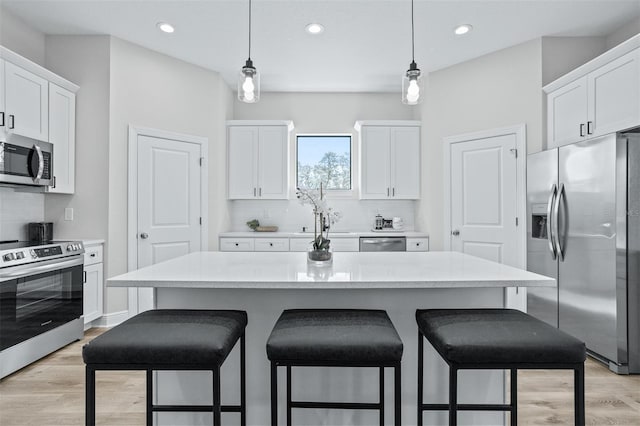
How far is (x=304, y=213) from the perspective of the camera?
193 inches

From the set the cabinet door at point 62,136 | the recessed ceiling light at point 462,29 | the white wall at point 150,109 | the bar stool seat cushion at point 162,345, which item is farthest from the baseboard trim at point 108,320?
the recessed ceiling light at point 462,29

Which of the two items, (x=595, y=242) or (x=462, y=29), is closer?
(x=595, y=242)

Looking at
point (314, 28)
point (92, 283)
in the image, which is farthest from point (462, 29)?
point (92, 283)

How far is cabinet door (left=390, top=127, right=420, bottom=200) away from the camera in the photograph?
456cm

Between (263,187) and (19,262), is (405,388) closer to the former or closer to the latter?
(19,262)

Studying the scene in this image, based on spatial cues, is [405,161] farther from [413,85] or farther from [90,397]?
[90,397]

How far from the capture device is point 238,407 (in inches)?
65.9

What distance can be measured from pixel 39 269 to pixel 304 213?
2968 millimetres

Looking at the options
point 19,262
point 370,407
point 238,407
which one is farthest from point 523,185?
point 19,262

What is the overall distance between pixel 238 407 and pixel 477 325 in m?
1.13

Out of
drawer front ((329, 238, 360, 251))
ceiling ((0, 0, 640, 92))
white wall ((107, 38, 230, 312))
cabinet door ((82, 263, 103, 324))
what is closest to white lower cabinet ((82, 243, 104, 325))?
cabinet door ((82, 263, 103, 324))

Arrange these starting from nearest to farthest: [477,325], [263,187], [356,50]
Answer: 1. [477,325]
2. [356,50]
3. [263,187]

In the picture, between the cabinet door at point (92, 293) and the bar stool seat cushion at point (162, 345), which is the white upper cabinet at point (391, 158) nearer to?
the cabinet door at point (92, 293)

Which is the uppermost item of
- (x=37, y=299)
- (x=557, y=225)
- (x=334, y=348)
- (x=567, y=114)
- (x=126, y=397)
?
(x=567, y=114)
